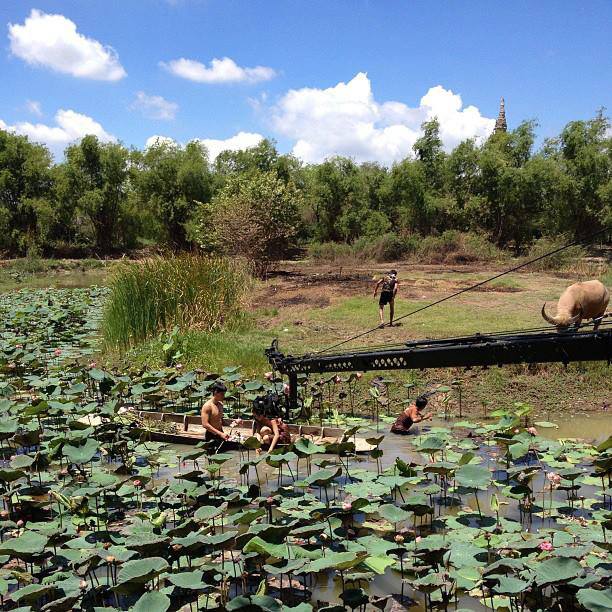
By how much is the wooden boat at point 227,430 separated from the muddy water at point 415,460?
18 centimetres

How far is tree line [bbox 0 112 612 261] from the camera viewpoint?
3553 centimetres

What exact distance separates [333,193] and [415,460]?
38.5m

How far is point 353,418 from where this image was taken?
403 inches

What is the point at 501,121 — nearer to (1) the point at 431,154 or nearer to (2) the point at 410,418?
(1) the point at 431,154

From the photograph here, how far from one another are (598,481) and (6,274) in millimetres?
33990

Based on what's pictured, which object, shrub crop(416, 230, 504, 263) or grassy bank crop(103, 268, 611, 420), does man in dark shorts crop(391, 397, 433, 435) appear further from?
shrub crop(416, 230, 504, 263)

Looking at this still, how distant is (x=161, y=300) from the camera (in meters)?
14.8

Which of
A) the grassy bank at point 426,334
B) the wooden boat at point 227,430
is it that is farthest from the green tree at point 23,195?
the wooden boat at point 227,430

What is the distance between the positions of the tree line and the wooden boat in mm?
21590

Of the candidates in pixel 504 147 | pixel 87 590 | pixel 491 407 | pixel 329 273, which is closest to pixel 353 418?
pixel 491 407

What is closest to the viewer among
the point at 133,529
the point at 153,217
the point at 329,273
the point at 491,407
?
the point at 133,529

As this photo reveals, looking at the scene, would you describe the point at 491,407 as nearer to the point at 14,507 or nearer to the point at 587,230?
the point at 14,507

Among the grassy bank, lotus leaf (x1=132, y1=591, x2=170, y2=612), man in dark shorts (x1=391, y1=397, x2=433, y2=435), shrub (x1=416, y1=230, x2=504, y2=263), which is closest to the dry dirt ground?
the grassy bank

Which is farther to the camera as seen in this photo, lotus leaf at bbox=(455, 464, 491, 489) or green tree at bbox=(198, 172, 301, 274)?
green tree at bbox=(198, 172, 301, 274)
